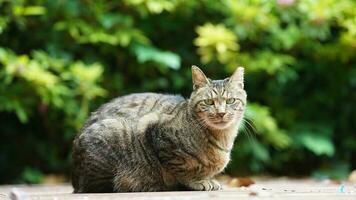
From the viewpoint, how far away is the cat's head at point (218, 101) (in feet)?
12.8

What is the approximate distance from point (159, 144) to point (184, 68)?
2787 millimetres

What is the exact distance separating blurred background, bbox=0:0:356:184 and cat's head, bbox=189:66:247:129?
2.02 metres

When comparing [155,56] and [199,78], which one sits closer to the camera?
[199,78]

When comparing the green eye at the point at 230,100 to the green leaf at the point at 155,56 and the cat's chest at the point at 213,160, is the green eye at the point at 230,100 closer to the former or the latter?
→ the cat's chest at the point at 213,160

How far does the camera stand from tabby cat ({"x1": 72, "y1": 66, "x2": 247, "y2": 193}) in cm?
381

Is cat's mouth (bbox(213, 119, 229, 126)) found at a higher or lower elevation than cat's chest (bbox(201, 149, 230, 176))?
higher

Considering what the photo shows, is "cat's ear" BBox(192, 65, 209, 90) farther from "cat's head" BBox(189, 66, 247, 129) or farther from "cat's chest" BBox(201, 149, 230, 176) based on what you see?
"cat's chest" BBox(201, 149, 230, 176)

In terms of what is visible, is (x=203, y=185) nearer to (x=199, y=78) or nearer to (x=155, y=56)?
(x=199, y=78)

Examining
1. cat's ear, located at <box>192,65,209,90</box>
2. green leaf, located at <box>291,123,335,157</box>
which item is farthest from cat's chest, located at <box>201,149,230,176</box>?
green leaf, located at <box>291,123,335,157</box>

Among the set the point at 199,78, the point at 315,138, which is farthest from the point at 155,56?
the point at 199,78

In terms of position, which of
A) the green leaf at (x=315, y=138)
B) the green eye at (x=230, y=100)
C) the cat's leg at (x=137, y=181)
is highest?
the green eye at (x=230, y=100)

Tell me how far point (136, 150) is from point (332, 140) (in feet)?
11.5

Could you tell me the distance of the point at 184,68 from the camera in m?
6.59

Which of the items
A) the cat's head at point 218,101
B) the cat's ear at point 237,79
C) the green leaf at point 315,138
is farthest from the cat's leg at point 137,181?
the green leaf at point 315,138
